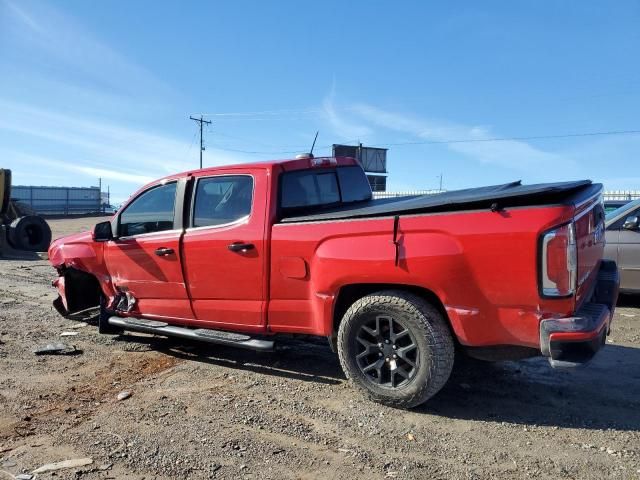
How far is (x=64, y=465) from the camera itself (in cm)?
322

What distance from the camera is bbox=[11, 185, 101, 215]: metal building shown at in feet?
148

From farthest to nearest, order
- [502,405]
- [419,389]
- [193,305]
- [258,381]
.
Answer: [193,305] < [258,381] < [502,405] < [419,389]

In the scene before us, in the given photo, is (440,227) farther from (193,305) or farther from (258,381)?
(193,305)

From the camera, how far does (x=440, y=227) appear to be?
3.63 metres

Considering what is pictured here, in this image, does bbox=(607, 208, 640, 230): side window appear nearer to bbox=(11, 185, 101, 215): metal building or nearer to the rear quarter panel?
the rear quarter panel

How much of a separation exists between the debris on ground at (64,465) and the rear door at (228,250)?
177cm

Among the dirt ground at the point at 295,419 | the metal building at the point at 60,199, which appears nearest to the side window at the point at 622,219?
the dirt ground at the point at 295,419

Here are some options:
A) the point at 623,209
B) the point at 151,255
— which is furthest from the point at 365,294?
the point at 623,209

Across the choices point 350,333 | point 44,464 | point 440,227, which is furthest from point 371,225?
point 44,464

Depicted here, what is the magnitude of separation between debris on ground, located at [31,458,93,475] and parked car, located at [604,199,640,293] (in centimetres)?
706

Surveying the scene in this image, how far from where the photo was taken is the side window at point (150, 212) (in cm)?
533

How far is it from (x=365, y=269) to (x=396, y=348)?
2.08 feet

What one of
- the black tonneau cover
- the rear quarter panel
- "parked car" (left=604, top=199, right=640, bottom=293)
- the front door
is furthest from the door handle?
"parked car" (left=604, top=199, right=640, bottom=293)

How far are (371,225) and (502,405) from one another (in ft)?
5.66
